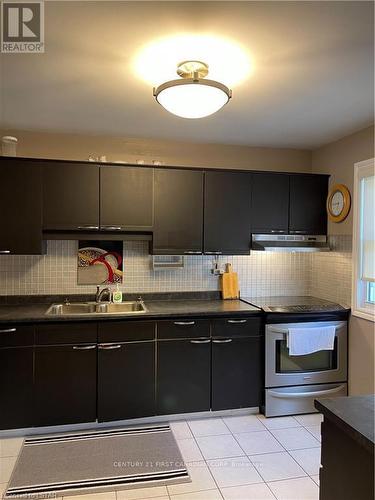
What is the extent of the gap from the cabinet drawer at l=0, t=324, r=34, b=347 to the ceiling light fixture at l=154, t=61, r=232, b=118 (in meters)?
1.98

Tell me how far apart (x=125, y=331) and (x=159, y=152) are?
70.0 inches

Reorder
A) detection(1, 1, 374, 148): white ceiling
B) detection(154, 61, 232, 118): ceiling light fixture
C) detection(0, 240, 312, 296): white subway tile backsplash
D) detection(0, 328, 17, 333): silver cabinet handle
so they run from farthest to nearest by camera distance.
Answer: detection(0, 240, 312, 296): white subway tile backsplash, detection(0, 328, 17, 333): silver cabinet handle, detection(154, 61, 232, 118): ceiling light fixture, detection(1, 1, 374, 148): white ceiling

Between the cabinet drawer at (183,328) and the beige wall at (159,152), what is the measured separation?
1.59 meters

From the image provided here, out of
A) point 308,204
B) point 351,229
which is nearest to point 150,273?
point 308,204

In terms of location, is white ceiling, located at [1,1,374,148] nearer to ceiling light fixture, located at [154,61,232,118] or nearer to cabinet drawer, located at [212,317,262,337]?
ceiling light fixture, located at [154,61,232,118]

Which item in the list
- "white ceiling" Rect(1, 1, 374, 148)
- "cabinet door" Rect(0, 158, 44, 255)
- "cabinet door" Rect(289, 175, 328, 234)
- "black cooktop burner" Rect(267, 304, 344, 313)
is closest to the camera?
"white ceiling" Rect(1, 1, 374, 148)

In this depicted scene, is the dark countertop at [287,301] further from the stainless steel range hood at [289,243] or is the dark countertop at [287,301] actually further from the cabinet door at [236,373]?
the stainless steel range hood at [289,243]

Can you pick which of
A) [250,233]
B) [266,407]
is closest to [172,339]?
[266,407]

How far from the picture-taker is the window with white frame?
318cm

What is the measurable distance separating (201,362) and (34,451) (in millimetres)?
1408

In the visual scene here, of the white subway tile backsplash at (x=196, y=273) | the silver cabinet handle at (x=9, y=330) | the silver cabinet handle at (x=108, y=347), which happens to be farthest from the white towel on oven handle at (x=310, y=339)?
the silver cabinet handle at (x=9, y=330)

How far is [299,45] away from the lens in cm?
189

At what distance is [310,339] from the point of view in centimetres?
328

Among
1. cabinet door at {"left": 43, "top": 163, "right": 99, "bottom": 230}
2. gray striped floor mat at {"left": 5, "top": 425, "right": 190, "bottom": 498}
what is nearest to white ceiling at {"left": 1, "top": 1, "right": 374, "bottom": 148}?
cabinet door at {"left": 43, "top": 163, "right": 99, "bottom": 230}
